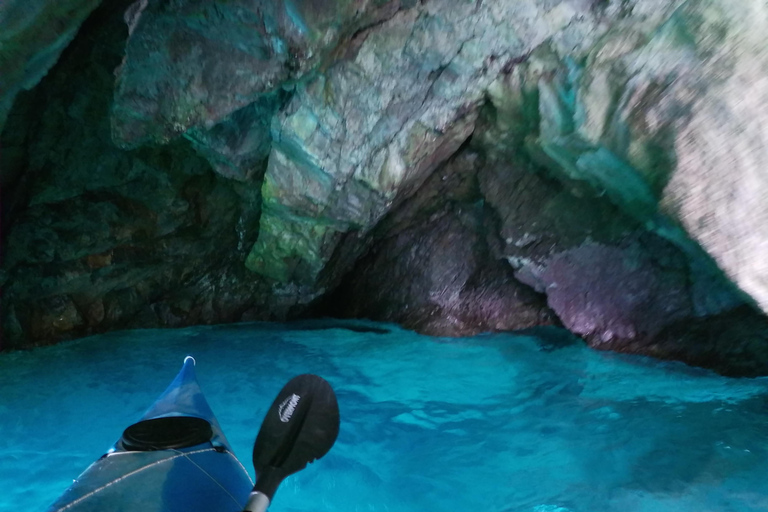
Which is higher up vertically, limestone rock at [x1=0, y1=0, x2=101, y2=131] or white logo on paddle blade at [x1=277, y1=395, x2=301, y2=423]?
limestone rock at [x1=0, y1=0, x2=101, y2=131]

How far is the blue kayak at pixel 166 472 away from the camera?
2.21m

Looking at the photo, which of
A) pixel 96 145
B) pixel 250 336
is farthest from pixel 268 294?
pixel 96 145

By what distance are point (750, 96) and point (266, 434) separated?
3.45m

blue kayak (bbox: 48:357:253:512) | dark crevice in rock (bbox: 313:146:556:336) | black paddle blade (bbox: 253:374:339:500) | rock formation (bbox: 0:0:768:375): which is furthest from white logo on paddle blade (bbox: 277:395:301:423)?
dark crevice in rock (bbox: 313:146:556:336)

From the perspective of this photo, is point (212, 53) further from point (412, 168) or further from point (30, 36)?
point (412, 168)

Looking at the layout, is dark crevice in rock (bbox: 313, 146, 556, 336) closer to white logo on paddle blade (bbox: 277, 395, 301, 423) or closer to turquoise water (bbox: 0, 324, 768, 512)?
turquoise water (bbox: 0, 324, 768, 512)

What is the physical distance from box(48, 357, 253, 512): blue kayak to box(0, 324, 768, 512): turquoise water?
48 cm

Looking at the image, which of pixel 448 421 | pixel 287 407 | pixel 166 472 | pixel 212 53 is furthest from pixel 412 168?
pixel 166 472

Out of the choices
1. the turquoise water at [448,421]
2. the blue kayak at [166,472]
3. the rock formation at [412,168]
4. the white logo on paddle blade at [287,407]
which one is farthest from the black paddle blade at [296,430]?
the rock formation at [412,168]

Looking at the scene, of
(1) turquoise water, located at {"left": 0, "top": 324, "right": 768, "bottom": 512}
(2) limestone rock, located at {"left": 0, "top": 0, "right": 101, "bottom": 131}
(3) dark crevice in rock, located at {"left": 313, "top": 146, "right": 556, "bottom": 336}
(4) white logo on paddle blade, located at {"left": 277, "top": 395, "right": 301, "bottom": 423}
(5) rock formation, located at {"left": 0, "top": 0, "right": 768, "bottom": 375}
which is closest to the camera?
(4) white logo on paddle blade, located at {"left": 277, "top": 395, "right": 301, "bottom": 423}

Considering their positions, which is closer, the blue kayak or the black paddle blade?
the black paddle blade

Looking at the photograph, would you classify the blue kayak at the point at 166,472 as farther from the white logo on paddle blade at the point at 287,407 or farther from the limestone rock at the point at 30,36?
the limestone rock at the point at 30,36

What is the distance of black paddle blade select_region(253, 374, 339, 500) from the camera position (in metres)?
2.10

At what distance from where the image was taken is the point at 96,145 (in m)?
5.27
